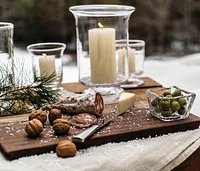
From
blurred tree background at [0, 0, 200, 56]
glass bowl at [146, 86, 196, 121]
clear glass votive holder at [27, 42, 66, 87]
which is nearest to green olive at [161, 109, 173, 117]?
glass bowl at [146, 86, 196, 121]

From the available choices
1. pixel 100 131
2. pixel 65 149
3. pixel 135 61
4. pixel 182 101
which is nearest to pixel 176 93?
pixel 182 101

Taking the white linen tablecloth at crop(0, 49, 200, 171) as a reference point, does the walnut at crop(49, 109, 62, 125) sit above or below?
above

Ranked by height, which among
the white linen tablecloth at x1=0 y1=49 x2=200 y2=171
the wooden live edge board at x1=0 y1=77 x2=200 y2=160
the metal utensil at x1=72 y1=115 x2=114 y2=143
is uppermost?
the metal utensil at x1=72 y1=115 x2=114 y2=143

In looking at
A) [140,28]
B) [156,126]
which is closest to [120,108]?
[156,126]

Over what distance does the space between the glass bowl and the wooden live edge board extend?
16 millimetres

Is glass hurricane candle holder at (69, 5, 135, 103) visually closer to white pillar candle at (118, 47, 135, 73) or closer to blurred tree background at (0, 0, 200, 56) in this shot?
white pillar candle at (118, 47, 135, 73)

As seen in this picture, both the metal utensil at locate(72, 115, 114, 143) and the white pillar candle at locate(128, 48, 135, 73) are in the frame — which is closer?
the metal utensil at locate(72, 115, 114, 143)

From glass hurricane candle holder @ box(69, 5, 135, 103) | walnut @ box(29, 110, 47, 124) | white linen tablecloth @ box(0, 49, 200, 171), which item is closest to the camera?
white linen tablecloth @ box(0, 49, 200, 171)

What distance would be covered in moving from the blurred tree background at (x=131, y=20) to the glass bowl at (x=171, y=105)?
1.17m

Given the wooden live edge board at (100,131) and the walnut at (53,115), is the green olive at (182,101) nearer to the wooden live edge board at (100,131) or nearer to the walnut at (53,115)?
the wooden live edge board at (100,131)

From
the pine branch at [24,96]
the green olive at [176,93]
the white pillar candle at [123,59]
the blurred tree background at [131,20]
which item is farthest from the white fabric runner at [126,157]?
the blurred tree background at [131,20]

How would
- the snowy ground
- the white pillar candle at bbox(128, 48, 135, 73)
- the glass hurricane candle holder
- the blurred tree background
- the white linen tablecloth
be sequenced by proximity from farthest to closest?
the blurred tree background → the snowy ground → the white pillar candle at bbox(128, 48, 135, 73) → the glass hurricane candle holder → the white linen tablecloth

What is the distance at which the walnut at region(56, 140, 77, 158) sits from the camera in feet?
2.56

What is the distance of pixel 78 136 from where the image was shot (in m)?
0.82
